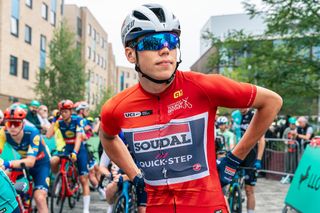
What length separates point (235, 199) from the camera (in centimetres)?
714

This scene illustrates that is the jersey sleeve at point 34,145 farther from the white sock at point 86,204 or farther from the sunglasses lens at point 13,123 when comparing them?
the white sock at point 86,204

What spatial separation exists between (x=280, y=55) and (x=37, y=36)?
29.0 metres

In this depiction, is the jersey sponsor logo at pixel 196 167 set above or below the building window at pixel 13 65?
below

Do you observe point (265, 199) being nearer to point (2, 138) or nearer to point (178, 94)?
point (2, 138)

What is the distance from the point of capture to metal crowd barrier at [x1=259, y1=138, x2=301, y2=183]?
13.7 m

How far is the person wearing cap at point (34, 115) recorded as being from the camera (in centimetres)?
1100

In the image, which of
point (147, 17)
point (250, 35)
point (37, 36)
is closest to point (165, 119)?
point (147, 17)

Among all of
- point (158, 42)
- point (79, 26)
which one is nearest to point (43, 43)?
point (79, 26)

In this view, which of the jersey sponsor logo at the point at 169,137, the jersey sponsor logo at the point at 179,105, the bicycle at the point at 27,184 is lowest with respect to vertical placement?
the bicycle at the point at 27,184

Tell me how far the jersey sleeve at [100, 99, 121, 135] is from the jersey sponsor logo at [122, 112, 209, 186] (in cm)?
27

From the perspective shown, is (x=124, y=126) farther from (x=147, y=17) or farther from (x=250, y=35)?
(x=250, y=35)

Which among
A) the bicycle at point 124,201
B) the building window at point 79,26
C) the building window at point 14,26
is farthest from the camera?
the building window at point 79,26

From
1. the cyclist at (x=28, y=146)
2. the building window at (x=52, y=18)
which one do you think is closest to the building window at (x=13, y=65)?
the building window at (x=52, y=18)

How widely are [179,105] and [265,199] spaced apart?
28.6ft
